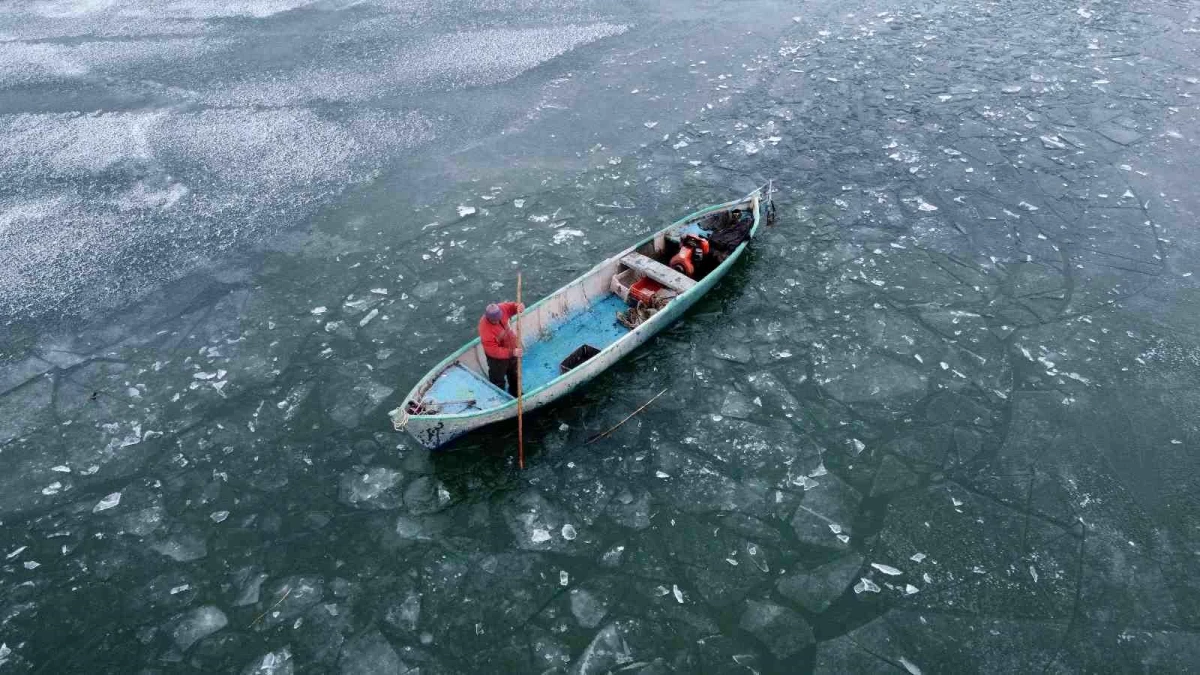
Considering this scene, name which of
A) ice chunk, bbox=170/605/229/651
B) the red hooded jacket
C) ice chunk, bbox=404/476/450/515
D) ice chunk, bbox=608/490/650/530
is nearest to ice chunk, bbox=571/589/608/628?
ice chunk, bbox=608/490/650/530

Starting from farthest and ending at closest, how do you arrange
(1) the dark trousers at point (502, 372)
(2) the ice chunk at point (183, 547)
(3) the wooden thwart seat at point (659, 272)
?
(3) the wooden thwart seat at point (659, 272), (1) the dark trousers at point (502, 372), (2) the ice chunk at point (183, 547)

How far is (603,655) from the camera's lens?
625 centimetres

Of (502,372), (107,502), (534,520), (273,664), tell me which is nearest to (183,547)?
(107,502)

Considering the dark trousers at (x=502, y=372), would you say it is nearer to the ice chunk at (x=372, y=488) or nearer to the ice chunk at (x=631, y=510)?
the ice chunk at (x=372, y=488)

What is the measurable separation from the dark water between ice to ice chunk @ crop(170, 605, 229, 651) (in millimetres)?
34

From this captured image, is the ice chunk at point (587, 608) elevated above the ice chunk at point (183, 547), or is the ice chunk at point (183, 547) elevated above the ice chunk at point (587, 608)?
the ice chunk at point (183, 547)

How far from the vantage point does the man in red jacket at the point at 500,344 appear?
7.80 m

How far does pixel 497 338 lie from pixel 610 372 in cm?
163

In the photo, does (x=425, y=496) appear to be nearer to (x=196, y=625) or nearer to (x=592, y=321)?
(x=196, y=625)

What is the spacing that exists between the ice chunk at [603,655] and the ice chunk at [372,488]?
8.10 ft

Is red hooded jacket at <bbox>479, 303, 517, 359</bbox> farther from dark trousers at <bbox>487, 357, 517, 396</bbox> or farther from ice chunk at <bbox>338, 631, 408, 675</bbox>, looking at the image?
ice chunk at <bbox>338, 631, 408, 675</bbox>

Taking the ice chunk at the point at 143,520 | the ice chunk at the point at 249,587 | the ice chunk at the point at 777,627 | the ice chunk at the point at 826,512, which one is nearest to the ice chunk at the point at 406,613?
the ice chunk at the point at 249,587

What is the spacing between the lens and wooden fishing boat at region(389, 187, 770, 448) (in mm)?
7719

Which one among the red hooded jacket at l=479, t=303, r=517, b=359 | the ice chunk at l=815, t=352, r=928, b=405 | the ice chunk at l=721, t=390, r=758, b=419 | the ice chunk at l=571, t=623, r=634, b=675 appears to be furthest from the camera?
the ice chunk at l=815, t=352, r=928, b=405
